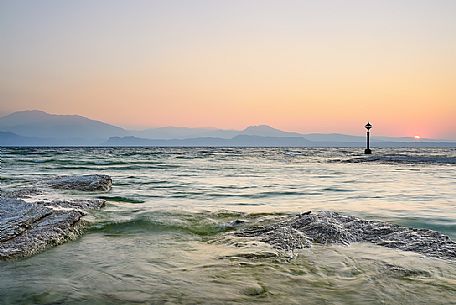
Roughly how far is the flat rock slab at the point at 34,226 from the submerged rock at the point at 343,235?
2.35 metres

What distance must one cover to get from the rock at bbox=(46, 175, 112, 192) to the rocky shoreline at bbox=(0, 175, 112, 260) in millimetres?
2996

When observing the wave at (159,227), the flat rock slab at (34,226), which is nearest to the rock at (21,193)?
the flat rock slab at (34,226)

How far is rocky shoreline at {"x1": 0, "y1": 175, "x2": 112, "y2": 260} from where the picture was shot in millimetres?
4790

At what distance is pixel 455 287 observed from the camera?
3.64 metres

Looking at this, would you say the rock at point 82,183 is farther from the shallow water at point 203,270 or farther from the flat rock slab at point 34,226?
the shallow water at point 203,270

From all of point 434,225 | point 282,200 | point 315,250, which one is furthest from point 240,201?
point 315,250

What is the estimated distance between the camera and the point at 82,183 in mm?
11336

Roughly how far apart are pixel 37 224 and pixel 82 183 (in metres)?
5.80

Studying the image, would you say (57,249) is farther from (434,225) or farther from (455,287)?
(434,225)

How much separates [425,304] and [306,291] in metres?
0.92

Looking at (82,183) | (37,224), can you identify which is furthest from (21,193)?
(37,224)

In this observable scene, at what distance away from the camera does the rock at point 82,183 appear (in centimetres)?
1090

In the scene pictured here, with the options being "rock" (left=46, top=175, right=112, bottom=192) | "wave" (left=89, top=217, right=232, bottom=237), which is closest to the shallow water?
"wave" (left=89, top=217, right=232, bottom=237)

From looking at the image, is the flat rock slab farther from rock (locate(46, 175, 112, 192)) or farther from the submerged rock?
rock (locate(46, 175, 112, 192))
